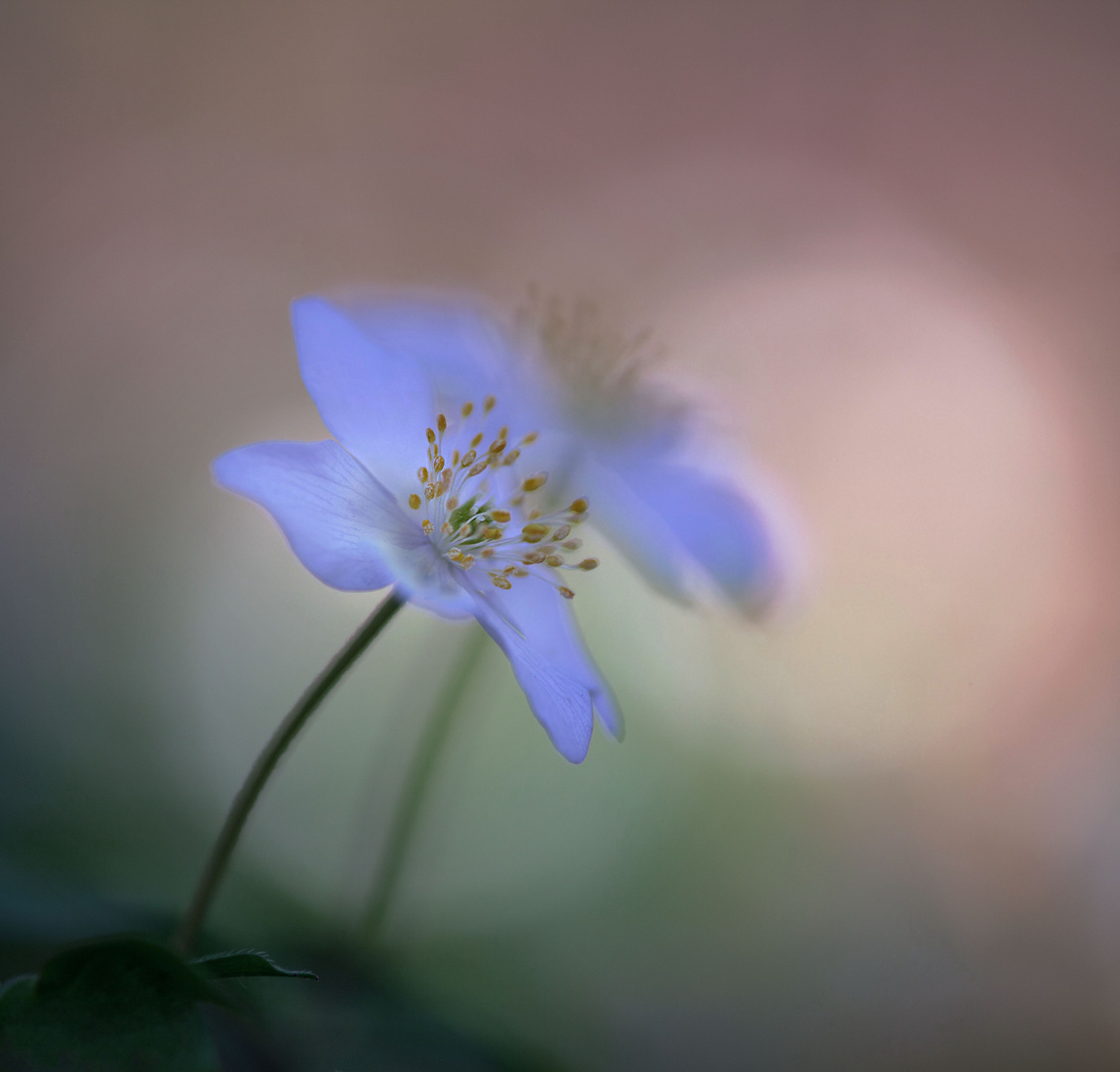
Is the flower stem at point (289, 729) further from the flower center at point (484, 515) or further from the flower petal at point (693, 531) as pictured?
the flower petal at point (693, 531)

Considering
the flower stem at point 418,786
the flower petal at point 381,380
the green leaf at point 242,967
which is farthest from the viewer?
the flower stem at point 418,786

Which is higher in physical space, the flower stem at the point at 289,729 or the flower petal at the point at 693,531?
the flower petal at the point at 693,531

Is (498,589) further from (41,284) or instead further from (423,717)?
(41,284)

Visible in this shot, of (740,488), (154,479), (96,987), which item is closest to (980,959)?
(740,488)

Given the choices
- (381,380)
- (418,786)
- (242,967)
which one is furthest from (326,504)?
(418,786)

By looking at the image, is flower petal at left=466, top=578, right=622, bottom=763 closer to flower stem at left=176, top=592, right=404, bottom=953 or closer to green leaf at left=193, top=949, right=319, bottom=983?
flower stem at left=176, top=592, right=404, bottom=953

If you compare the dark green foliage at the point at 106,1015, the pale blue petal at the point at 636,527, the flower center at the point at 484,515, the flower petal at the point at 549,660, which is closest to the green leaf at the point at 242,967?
the dark green foliage at the point at 106,1015
